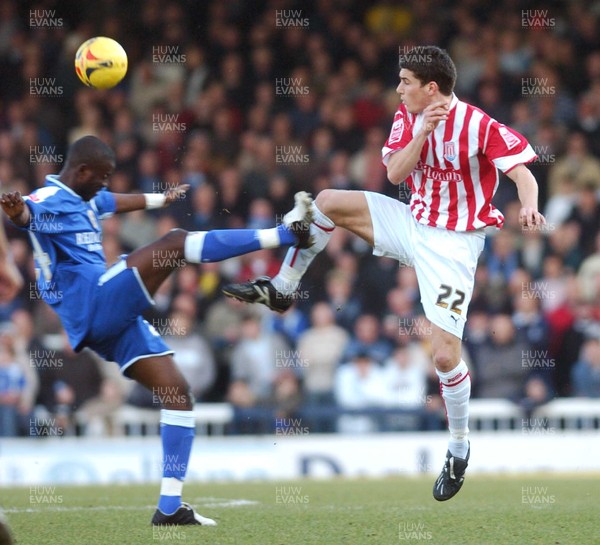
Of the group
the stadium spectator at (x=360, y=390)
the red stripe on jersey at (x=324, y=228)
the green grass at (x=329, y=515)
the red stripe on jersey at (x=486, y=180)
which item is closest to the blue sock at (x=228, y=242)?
the red stripe on jersey at (x=324, y=228)

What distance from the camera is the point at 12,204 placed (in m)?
6.73

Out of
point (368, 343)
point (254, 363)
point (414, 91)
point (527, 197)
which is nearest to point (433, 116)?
point (414, 91)

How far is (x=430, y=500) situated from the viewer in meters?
8.67

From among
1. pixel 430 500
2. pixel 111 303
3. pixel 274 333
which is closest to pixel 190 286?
pixel 274 333

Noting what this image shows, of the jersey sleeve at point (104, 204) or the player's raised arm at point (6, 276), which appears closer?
Answer: the player's raised arm at point (6, 276)

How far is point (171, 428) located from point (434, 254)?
1.90 metres

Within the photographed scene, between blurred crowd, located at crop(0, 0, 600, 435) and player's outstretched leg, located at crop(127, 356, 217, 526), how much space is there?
3.75m

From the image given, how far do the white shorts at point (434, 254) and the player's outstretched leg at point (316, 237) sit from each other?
0.08 metres

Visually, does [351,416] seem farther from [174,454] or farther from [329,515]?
[174,454]

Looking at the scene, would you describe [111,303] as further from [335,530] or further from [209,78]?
[209,78]

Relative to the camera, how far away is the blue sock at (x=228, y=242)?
700 cm

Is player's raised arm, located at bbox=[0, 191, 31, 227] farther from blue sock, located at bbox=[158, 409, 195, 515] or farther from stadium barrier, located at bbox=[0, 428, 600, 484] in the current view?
stadium barrier, located at bbox=[0, 428, 600, 484]

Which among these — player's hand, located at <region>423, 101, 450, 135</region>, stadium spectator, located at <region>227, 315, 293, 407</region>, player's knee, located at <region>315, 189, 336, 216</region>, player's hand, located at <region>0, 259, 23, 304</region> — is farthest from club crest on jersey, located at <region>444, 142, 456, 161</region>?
stadium spectator, located at <region>227, 315, 293, 407</region>

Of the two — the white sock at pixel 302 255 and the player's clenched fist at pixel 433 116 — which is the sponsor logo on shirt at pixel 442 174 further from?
the white sock at pixel 302 255
